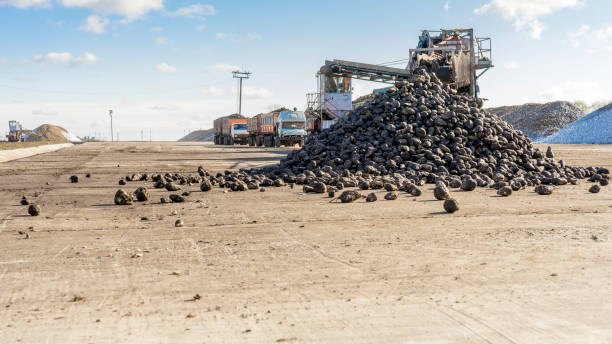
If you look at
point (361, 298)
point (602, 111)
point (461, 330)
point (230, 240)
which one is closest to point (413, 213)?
point (230, 240)

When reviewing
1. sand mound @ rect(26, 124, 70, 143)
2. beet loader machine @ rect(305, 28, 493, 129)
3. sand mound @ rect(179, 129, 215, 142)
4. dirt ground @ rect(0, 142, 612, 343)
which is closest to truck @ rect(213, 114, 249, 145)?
beet loader machine @ rect(305, 28, 493, 129)

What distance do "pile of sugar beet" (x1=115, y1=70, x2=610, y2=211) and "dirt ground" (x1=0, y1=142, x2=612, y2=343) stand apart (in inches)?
141

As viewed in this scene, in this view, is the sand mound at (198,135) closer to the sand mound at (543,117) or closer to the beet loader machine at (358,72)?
the sand mound at (543,117)

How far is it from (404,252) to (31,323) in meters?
3.44

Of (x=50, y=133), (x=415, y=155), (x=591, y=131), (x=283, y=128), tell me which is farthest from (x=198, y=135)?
(x=415, y=155)

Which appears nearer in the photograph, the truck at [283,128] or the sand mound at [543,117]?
the truck at [283,128]

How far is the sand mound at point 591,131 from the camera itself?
147 feet

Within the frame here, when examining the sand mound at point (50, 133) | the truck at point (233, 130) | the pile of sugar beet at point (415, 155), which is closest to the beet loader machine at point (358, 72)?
the pile of sugar beet at point (415, 155)

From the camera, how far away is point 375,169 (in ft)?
42.8

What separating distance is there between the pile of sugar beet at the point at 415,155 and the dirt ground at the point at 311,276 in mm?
3593

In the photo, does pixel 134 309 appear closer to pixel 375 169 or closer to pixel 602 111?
pixel 375 169

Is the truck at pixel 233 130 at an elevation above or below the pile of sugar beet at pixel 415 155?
above

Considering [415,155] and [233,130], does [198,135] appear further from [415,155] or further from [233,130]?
[415,155]

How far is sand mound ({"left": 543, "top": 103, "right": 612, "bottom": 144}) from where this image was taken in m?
44.9
